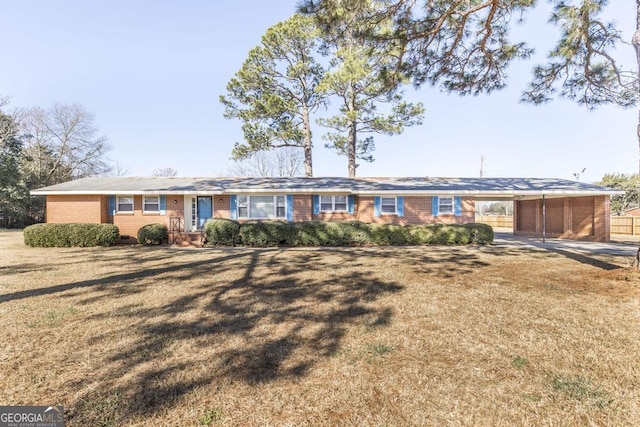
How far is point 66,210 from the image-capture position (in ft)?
47.9

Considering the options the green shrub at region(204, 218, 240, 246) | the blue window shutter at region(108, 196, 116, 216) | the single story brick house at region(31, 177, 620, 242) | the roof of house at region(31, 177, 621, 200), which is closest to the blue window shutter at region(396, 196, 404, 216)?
the single story brick house at region(31, 177, 620, 242)

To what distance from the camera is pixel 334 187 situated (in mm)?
15320

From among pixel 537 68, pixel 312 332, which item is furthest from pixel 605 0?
pixel 312 332

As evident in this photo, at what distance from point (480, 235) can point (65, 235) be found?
61.5ft

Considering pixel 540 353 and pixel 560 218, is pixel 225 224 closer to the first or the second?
pixel 540 353

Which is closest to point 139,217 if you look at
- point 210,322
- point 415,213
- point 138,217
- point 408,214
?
point 138,217

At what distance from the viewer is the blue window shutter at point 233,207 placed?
15.5 metres

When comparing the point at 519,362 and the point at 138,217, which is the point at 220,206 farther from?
the point at 519,362

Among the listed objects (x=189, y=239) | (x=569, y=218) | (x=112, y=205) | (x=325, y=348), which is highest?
(x=112, y=205)

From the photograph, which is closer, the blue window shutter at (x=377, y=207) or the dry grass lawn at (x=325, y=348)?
the dry grass lawn at (x=325, y=348)

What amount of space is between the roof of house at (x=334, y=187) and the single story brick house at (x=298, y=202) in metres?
0.05

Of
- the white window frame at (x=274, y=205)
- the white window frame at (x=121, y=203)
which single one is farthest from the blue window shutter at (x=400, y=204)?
the white window frame at (x=121, y=203)

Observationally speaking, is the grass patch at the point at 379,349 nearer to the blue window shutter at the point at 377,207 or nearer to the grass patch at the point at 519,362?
the grass patch at the point at 519,362

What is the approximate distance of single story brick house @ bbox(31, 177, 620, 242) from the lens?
14.6 m
